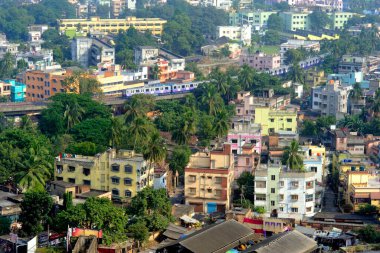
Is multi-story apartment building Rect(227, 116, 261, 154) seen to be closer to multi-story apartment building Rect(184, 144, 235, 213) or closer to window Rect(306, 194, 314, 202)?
multi-story apartment building Rect(184, 144, 235, 213)

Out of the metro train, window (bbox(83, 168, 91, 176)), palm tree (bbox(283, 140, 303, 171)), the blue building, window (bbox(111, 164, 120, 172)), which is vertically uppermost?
palm tree (bbox(283, 140, 303, 171))

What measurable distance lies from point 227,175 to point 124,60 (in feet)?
144

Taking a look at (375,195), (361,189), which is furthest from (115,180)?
(375,195)

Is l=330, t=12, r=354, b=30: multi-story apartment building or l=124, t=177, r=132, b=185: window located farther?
l=330, t=12, r=354, b=30: multi-story apartment building

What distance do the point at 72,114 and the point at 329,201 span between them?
18126 millimetres

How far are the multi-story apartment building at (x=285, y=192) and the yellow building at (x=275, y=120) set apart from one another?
48.6ft

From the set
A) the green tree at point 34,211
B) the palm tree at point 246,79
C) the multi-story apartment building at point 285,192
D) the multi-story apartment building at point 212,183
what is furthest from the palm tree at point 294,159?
the palm tree at point 246,79

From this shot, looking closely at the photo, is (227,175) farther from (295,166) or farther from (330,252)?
(330,252)

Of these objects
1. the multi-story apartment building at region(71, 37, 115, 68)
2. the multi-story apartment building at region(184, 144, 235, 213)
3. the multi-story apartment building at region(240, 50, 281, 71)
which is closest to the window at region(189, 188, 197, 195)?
the multi-story apartment building at region(184, 144, 235, 213)

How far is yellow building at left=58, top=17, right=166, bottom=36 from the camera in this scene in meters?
104

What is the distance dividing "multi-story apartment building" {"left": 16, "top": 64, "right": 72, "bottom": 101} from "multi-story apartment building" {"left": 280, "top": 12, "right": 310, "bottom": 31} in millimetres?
47381

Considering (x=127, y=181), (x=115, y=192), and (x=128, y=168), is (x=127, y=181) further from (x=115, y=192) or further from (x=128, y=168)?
(x=115, y=192)

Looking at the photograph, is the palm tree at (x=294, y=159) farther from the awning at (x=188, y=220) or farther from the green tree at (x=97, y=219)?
the green tree at (x=97, y=219)

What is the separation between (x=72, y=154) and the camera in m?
45.9
